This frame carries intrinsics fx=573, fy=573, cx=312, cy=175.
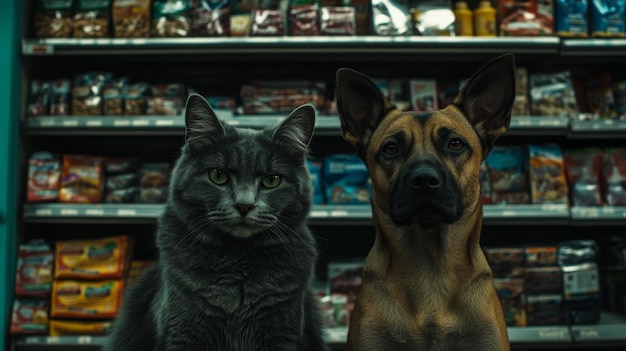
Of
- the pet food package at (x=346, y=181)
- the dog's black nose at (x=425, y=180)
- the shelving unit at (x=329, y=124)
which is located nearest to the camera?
the dog's black nose at (x=425, y=180)

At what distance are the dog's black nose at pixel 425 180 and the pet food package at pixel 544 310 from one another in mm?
1892

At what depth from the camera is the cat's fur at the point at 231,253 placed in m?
1.18

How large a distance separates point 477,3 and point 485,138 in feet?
7.12

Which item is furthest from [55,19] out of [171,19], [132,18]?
[171,19]

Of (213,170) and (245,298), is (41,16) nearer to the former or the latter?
(213,170)

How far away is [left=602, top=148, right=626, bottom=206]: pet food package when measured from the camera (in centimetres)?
286

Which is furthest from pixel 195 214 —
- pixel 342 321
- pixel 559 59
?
pixel 559 59

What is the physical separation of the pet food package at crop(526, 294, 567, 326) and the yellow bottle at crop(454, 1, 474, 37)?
1.34 metres

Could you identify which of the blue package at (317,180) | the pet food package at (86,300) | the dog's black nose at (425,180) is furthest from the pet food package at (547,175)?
the pet food package at (86,300)

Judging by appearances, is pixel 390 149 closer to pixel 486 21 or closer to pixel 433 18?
pixel 433 18

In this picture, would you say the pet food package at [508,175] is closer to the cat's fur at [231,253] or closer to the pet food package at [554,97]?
the pet food package at [554,97]

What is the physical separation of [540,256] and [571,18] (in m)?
1.18

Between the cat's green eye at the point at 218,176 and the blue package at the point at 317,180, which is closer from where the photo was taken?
the cat's green eye at the point at 218,176

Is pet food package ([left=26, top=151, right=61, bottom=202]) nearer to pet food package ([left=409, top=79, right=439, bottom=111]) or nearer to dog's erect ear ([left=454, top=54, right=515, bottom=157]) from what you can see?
pet food package ([left=409, top=79, right=439, bottom=111])
